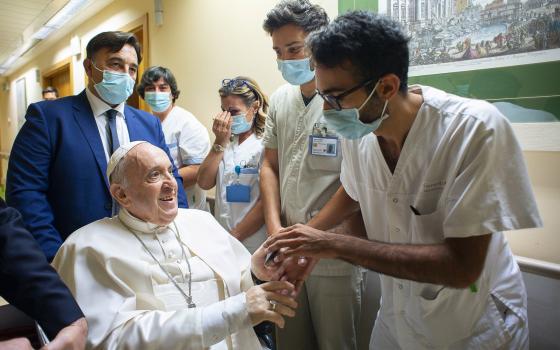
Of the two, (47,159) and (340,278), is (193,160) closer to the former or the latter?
(47,159)

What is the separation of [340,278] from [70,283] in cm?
105

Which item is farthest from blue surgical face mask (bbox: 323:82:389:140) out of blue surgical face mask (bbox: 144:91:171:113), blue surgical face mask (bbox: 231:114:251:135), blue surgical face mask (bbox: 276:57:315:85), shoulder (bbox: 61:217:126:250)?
blue surgical face mask (bbox: 144:91:171:113)

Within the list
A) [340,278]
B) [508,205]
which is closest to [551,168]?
[508,205]

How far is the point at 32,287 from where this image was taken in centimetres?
104

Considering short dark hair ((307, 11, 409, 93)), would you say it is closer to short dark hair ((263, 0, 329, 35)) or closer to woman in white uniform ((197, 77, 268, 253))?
short dark hair ((263, 0, 329, 35))

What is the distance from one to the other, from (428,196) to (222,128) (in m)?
1.34

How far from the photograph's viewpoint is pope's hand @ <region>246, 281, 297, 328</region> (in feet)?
4.00

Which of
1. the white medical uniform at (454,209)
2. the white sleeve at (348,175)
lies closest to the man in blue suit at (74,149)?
the white sleeve at (348,175)

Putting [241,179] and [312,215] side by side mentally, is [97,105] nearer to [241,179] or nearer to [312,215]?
[241,179]

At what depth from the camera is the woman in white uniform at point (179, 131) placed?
2709 millimetres

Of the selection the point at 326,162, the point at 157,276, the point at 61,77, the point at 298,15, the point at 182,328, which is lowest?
the point at 182,328

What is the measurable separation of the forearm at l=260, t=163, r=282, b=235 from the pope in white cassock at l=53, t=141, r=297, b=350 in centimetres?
27

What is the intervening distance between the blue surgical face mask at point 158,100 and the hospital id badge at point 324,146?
1.52 metres

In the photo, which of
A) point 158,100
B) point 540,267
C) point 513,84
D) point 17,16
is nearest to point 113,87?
point 158,100
